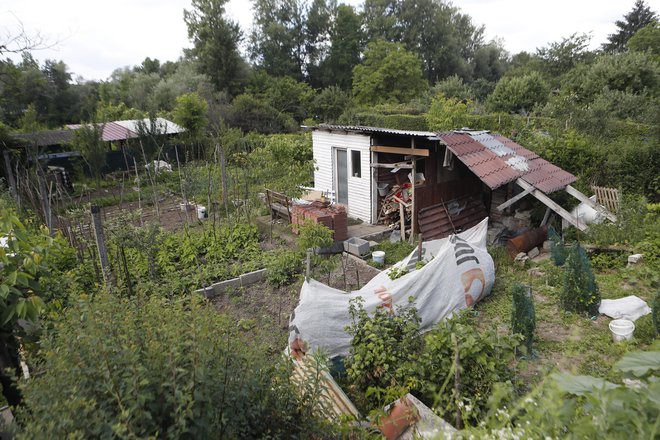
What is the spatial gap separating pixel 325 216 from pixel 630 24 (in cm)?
4590

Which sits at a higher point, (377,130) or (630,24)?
(630,24)

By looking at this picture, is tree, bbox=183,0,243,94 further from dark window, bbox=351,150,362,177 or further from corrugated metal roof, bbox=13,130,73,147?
dark window, bbox=351,150,362,177

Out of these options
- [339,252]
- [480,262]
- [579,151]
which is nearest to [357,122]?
[579,151]

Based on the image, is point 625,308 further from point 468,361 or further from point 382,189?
point 382,189

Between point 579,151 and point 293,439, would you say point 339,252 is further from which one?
point 579,151

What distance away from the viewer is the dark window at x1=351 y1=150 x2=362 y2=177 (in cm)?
1069

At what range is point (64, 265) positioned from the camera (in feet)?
23.2

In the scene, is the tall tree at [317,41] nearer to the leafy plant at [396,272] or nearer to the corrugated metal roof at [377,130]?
the corrugated metal roof at [377,130]

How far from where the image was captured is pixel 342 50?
143 ft

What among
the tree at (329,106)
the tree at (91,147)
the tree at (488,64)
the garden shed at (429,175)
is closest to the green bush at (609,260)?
the garden shed at (429,175)

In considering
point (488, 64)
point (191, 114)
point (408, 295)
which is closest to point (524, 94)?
point (191, 114)

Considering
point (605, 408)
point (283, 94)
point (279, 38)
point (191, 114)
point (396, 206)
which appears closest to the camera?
point (605, 408)

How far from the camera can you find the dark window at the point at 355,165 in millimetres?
10688

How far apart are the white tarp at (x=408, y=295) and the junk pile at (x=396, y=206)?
3212 millimetres
